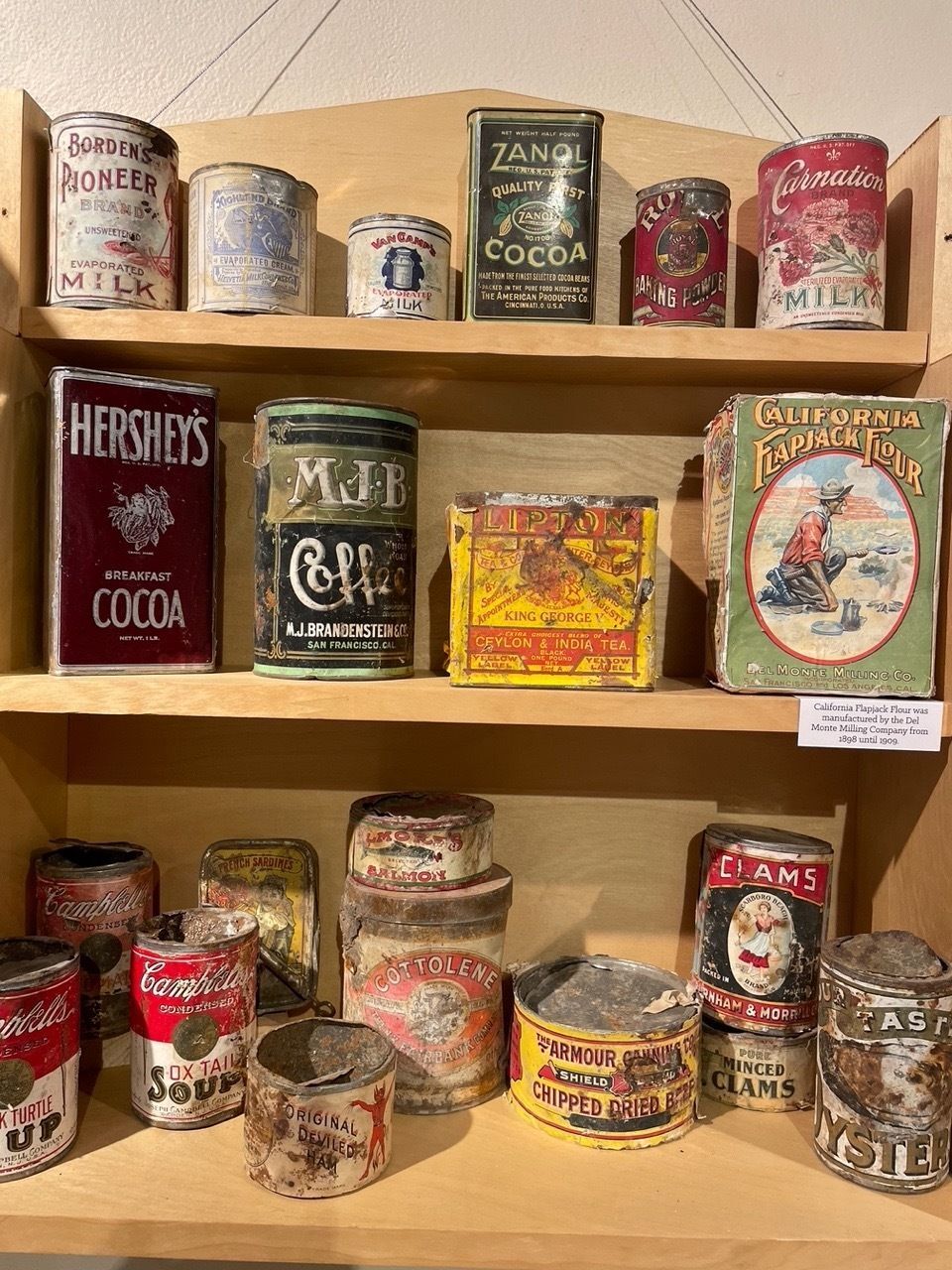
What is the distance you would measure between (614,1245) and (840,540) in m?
0.63

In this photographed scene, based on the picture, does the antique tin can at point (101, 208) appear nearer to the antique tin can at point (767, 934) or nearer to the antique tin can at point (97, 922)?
the antique tin can at point (97, 922)

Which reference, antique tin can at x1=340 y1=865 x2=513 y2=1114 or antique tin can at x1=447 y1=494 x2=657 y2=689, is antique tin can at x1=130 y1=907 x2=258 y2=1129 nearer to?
antique tin can at x1=340 y1=865 x2=513 y2=1114

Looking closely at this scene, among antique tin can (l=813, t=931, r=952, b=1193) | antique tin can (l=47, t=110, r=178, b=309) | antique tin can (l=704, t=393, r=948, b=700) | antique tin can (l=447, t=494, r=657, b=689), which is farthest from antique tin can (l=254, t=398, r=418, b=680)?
antique tin can (l=813, t=931, r=952, b=1193)

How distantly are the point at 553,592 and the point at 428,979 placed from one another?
1.27 ft

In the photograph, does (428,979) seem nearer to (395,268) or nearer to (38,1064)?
(38,1064)

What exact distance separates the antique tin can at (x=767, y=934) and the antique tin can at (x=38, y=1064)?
1.96 ft

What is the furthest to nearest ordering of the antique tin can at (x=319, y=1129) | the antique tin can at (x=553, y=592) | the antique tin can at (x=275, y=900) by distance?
the antique tin can at (x=275, y=900) < the antique tin can at (x=553, y=592) < the antique tin can at (x=319, y=1129)

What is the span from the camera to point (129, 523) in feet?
3.06

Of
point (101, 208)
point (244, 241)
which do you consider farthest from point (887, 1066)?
point (101, 208)

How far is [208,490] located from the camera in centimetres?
98

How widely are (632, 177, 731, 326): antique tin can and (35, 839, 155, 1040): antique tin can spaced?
0.78 m

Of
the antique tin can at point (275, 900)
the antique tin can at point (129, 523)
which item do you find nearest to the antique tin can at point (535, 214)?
the antique tin can at point (129, 523)

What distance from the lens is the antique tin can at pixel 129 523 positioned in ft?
2.97

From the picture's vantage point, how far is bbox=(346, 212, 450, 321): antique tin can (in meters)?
0.94
